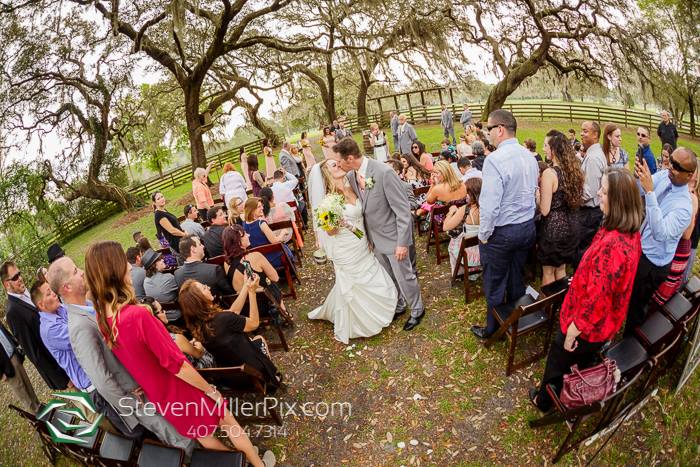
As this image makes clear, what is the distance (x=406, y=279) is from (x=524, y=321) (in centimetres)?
147

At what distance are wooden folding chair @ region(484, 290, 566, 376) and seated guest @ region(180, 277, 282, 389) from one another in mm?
2501

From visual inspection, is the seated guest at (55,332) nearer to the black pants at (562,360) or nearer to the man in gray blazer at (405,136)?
the black pants at (562,360)

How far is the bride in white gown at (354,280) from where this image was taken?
193 inches

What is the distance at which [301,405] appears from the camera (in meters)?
4.36

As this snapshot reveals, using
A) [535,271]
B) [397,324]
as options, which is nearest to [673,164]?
[535,271]

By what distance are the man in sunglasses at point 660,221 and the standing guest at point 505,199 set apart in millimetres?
911

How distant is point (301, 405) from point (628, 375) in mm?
3141

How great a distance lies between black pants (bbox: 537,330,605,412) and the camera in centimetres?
307

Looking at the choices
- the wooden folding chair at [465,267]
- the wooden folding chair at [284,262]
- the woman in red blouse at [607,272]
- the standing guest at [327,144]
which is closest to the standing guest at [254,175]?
the standing guest at [327,144]

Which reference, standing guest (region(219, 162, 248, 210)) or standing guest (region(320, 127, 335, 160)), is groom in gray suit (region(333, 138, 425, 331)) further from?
standing guest (region(219, 162, 248, 210))

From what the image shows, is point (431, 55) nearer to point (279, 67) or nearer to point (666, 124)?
point (279, 67)

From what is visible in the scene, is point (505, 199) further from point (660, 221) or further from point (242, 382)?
point (242, 382)

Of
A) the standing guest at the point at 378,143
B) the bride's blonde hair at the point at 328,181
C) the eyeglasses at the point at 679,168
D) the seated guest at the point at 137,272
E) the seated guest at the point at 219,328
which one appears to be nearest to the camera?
the eyeglasses at the point at 679,168

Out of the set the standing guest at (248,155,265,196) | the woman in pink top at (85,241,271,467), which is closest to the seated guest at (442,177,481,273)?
the woman in pink top at (85,241,271,467)
